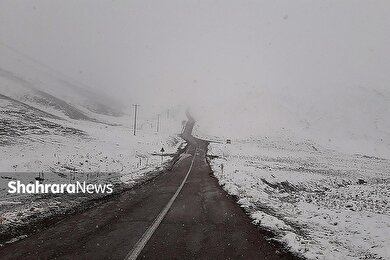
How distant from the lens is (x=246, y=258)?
273 inches

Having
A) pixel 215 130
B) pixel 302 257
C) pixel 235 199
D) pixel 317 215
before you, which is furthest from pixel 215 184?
pixel 215 130

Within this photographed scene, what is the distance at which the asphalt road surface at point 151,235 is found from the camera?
6.92m

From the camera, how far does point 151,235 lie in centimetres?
818

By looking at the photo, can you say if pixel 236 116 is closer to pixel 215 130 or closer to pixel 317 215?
pixel 215 130

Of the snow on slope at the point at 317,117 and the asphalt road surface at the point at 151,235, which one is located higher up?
the snow on slope at the point at 317,117

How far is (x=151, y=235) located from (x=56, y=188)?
8868 mm

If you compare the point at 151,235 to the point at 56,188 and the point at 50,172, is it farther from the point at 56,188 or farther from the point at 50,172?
the point at 50,172

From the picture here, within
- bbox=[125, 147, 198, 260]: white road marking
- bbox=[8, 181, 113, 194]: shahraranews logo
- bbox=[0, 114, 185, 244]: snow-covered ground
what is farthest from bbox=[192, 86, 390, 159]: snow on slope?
bbox=[125, 147, 198, 260]: white road marking

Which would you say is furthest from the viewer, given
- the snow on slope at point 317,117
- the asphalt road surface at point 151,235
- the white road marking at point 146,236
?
the snow on slope at point 317,117

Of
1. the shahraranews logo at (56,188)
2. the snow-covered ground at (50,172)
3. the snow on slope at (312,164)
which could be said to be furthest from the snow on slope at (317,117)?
the shahraranews logo at (56,188)

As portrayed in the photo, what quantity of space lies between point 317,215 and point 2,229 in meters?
10.2

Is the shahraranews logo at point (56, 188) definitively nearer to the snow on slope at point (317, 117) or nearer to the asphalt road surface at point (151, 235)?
the asphalt road surface at point (151, 235)

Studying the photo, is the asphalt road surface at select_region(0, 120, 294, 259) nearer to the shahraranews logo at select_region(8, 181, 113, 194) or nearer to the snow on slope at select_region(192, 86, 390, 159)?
the shahraranews logo at select_region(8, 181, 113, 194)

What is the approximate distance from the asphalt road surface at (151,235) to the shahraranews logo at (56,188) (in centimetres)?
264
